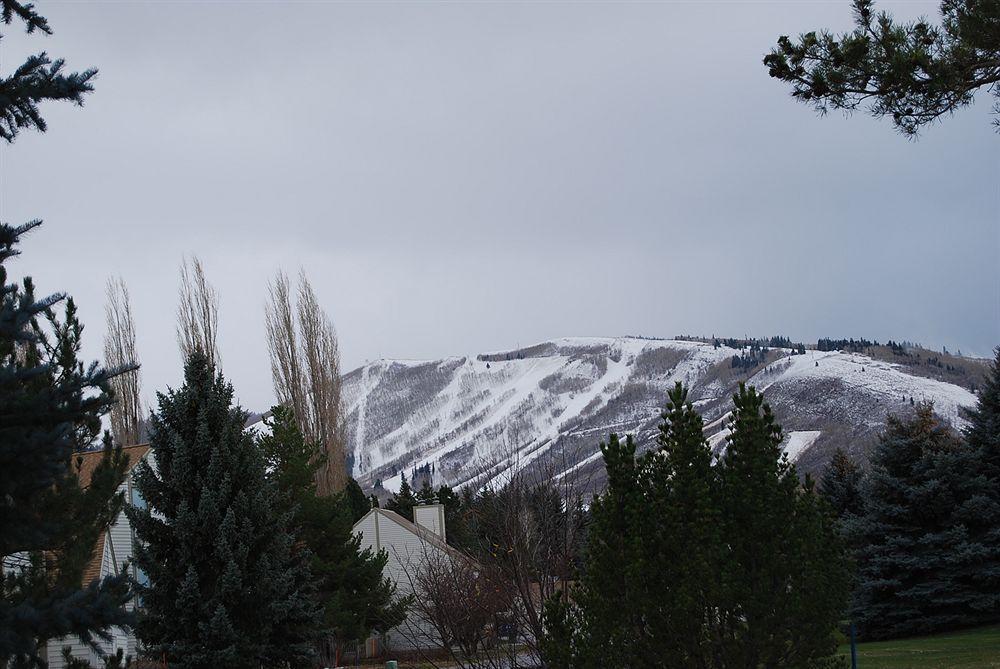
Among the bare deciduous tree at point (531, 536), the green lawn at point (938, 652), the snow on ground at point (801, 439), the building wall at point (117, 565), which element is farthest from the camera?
the snow on ground at point (801, 439)

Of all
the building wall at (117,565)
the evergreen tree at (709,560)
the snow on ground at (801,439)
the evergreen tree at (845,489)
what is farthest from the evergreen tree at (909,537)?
the snow on ground at (801,439)

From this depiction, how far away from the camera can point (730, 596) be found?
28.6 feet

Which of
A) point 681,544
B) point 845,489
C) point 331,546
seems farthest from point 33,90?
point 845,489

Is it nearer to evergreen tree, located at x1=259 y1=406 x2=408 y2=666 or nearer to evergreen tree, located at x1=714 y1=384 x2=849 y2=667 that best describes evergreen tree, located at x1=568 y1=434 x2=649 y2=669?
evergreen tree, located at x1=714 y1=384 x2=849 y2=667

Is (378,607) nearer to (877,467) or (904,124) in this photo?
(877,467)

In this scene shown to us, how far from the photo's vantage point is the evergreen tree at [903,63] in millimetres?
8367

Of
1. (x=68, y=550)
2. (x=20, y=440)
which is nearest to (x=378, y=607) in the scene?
(x=68, y=550)

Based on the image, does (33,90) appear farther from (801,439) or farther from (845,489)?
(801,439)

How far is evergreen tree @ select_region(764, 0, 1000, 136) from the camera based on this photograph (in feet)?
27.5

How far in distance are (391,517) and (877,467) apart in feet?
71.2

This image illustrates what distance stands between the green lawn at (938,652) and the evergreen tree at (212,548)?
411 inches

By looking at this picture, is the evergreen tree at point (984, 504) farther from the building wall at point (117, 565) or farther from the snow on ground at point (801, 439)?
the snow on ground at point (801, 439)

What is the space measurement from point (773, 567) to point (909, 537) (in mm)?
19390

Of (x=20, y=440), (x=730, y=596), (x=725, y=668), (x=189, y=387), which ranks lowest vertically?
(x=725, y=668)
